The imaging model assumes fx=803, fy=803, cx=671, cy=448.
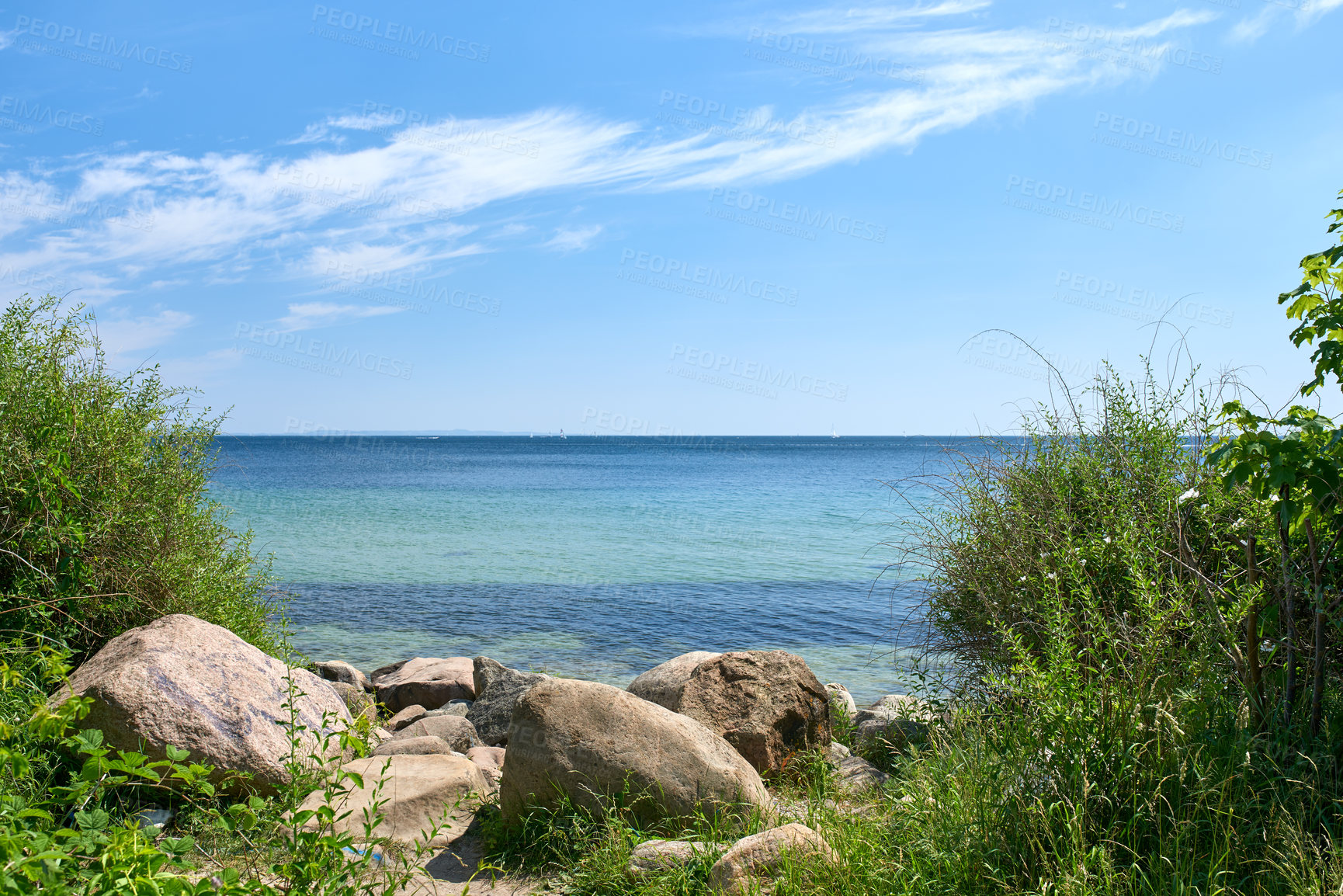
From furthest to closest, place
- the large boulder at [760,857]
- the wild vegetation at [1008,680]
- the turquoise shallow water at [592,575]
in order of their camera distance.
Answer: the turquoise shallow water at [592,575], the large boulder at [760,857], the wild vegetation at [1008,680]

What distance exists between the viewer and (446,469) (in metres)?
76.3

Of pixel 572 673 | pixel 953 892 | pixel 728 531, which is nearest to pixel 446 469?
pixel 728 531

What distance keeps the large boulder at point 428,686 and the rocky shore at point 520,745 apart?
4.24 meters

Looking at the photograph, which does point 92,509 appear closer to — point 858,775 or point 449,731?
point 449,731

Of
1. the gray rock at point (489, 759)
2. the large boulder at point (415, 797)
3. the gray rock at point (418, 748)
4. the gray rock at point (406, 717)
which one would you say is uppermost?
the large boulder at point (415, 797)

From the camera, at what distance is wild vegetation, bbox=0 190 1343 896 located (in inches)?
151

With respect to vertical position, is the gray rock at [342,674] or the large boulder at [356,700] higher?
the large boulder at [356,700]

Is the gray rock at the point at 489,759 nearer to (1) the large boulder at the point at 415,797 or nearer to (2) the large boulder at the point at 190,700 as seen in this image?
(1) the large boulder at the point at 415,797

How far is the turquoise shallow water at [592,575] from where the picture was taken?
1471 centimetres

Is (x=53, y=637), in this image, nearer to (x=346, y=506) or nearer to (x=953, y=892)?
(x=953, y=892)

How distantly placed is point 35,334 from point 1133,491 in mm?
10437

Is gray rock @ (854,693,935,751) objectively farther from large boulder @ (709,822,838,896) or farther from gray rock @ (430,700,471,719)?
gray rock @ (430,700,471,719)

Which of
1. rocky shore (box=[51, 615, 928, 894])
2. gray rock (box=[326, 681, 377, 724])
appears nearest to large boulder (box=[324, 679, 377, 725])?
gray rock (box=[326, 681, 377, 724])

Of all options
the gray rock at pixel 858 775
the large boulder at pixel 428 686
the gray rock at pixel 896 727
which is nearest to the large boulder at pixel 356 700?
the large boulder at pixel 428 686
